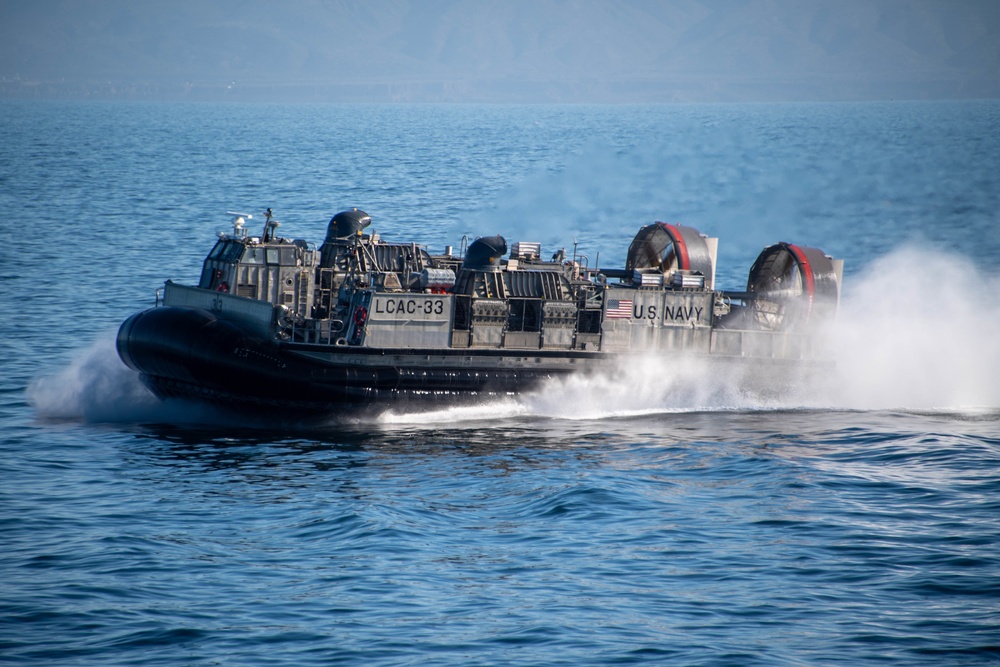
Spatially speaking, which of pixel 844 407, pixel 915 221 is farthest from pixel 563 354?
pixel 915 221

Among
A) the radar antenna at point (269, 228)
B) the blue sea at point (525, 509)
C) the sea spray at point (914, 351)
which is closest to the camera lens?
the blue sea at point (525, 509)

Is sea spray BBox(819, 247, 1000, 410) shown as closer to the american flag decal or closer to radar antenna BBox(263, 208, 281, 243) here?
the american flag decal

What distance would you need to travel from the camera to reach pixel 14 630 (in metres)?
16.1

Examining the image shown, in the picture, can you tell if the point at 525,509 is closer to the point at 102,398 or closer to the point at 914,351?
the point at 102,398

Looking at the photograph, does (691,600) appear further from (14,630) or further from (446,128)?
(446,128)

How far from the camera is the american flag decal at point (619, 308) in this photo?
30016mm

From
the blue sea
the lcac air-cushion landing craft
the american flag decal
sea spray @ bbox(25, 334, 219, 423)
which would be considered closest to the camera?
the blue sea

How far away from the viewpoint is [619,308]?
3011cm

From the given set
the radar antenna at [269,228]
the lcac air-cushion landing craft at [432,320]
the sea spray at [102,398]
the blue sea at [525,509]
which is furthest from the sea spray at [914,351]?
the sea spray at [102,398]

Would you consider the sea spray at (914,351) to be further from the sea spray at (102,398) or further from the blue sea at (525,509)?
the sea spray at (102,398)

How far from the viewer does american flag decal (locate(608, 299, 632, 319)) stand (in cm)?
3002

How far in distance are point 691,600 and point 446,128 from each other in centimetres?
14814

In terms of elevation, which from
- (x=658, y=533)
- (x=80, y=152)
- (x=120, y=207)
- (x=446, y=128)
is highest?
(x=446, y=128)

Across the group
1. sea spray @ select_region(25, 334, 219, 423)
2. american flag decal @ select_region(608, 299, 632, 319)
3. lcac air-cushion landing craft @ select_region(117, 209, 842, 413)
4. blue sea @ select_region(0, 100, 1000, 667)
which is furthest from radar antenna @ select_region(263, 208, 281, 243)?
american flag decal @ select_region(608, 299, 632, 319)
